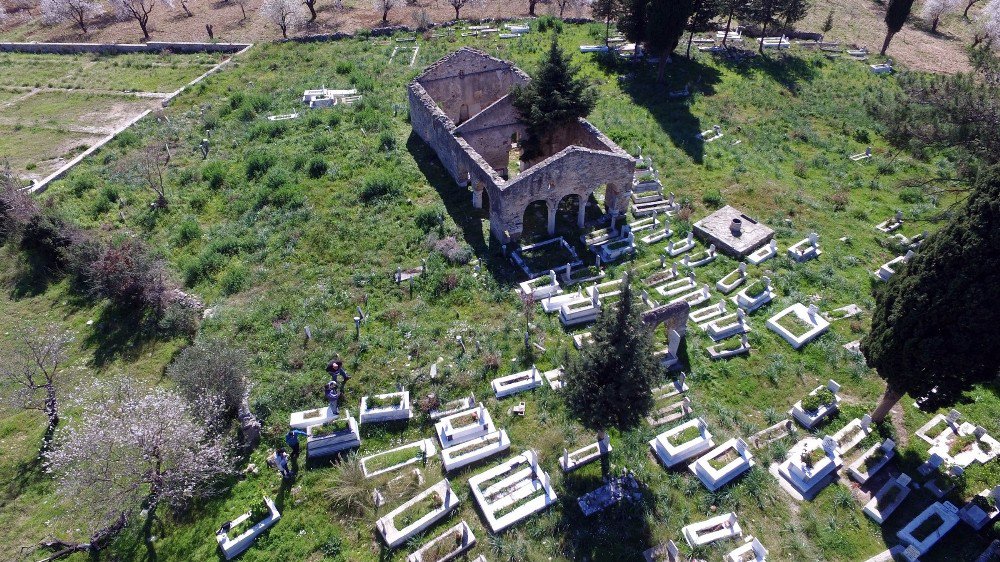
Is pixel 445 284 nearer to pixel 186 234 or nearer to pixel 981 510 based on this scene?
pixel 186 234

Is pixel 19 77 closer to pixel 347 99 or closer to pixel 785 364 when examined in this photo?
pixel 347 99

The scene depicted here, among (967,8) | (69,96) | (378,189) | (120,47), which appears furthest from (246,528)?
(967,8)

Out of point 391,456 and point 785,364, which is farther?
point 785,364

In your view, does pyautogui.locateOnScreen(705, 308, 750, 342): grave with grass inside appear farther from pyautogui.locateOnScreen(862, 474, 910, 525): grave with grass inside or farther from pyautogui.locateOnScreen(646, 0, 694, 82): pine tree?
pyautogui.locateOnScreen(646, 0, 694, 82): pine tree

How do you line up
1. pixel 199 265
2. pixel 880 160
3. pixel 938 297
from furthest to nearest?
pixel 880 160
pixel 199 265
pixel 938 297

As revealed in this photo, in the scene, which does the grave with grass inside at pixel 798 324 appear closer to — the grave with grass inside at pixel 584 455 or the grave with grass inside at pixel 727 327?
the grave with grass inside at pixel 727 327

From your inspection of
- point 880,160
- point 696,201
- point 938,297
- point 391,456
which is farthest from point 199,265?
point 880,160
